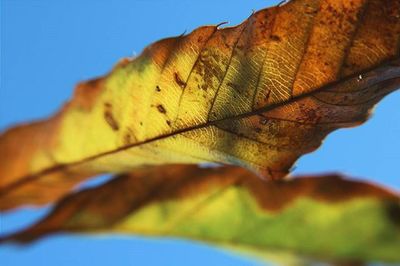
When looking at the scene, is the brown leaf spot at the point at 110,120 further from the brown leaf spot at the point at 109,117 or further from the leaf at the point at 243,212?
the leaf at the point at 243,212

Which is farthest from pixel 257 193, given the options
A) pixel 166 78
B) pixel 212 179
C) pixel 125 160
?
pixel 166 78

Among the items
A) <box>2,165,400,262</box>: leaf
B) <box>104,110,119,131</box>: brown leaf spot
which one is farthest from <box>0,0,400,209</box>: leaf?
<box>2,165,400,262</box>: leaf

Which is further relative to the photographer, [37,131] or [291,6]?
[291,6]

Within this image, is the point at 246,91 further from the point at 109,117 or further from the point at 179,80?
the point at 109,117

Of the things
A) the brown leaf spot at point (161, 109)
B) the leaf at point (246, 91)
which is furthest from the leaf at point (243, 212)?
the brown leaf spot at point (161, 109)

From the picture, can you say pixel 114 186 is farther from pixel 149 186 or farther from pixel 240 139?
pixel 240 139

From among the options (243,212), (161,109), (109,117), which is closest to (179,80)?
(161,109)
